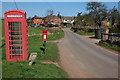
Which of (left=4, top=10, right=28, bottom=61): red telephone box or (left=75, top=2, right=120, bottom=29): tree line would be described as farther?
(left=75, top=2, right=120, bottom=29): tree line

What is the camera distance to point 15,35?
8.93 meters

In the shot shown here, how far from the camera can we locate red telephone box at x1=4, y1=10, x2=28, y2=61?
8.73 m

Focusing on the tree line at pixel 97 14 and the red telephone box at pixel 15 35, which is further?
the tree line at pixel 97 14

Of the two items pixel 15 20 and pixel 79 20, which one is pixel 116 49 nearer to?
pixel 15 20

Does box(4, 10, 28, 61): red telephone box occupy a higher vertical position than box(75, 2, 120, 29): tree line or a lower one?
lower

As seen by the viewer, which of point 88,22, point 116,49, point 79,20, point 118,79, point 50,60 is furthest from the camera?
point 79,20

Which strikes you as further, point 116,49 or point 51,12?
point 51,12

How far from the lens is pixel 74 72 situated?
789 centimetres

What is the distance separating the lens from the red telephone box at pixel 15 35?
8.73 meters

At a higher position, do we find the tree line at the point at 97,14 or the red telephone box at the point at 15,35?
the tree line at the point at 97,14

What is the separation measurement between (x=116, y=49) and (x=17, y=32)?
920 cm

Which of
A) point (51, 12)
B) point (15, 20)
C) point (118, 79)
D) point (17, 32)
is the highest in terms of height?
point (51, 12)

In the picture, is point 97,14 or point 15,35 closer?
point 15,35

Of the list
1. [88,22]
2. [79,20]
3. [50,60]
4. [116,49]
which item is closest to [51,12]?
[79,20]
